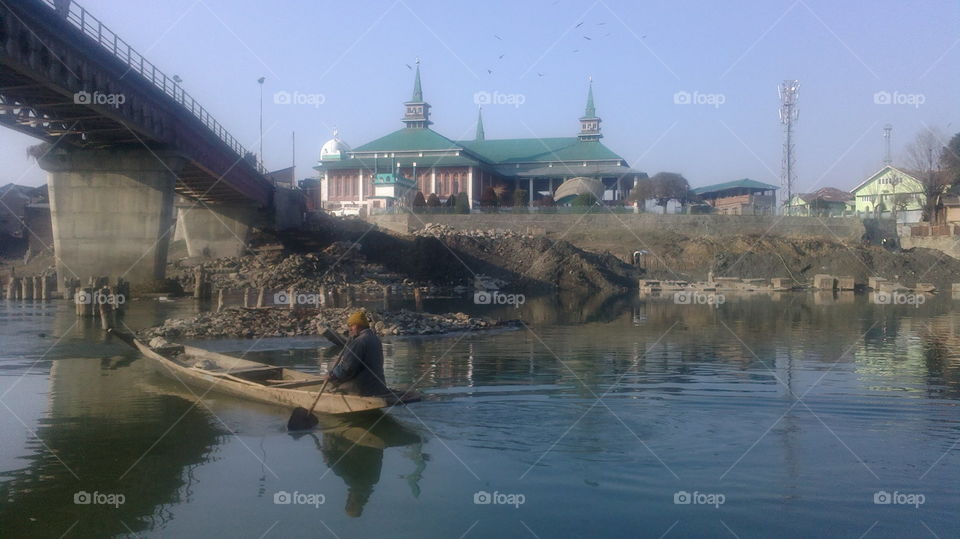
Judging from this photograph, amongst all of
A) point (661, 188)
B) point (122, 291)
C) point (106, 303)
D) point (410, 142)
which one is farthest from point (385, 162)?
point (106, 303)

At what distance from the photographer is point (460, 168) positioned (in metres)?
82.4

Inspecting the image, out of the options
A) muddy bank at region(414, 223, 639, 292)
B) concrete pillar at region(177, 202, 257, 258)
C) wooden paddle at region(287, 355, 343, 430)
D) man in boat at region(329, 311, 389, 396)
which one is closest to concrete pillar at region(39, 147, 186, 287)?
concrete pillar at region(177, 202, 257, 258)

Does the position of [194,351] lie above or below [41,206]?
below

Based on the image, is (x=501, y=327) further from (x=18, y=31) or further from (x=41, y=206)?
(x=41, y=206)

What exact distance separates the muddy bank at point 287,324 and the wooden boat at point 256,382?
290 inches

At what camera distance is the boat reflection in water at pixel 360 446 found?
31.9ft

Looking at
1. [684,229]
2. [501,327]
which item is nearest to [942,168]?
[684,229]

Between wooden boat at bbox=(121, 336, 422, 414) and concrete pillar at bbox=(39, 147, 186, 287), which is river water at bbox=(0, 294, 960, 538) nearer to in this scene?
wooden boat at bbox=(121, 336, 422, 414)

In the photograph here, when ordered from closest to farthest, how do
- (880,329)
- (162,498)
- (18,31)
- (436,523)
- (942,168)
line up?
(436,523) < (162,498) < (18,31) < (880,329) < (942,168)

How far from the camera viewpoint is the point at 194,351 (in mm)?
17875

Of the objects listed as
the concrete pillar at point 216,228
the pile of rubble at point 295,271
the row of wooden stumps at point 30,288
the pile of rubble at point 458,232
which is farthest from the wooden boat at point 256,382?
the pile of rubble at point 458,232

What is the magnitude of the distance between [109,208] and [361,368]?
31288 millimetres

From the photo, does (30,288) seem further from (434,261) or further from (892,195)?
(892,195)

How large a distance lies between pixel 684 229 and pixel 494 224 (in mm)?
16235
